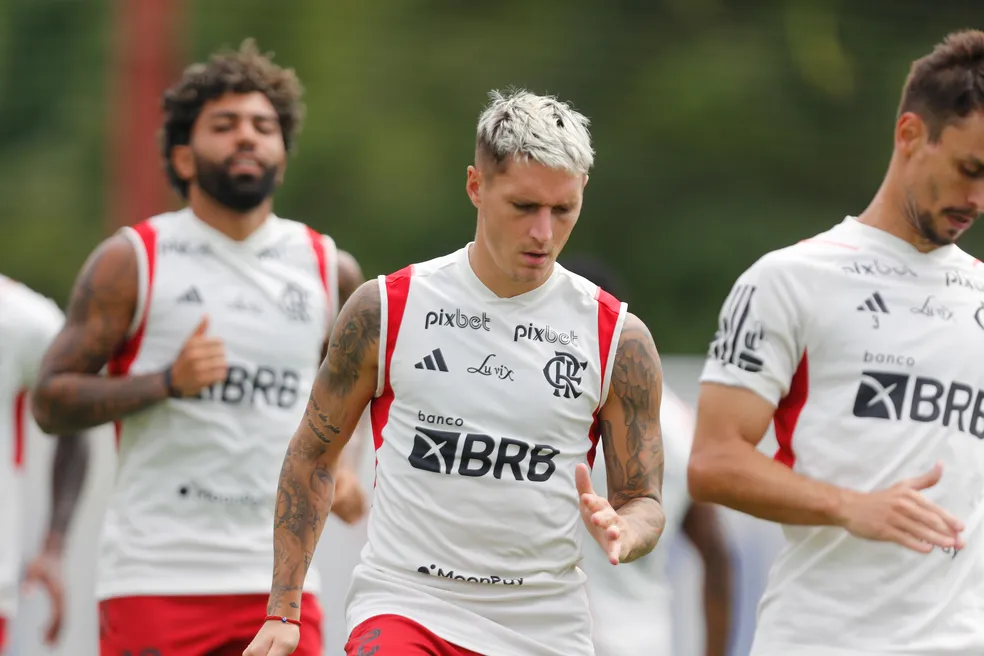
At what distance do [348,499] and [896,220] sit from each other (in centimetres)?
199

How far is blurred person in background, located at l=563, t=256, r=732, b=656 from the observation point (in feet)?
20.5

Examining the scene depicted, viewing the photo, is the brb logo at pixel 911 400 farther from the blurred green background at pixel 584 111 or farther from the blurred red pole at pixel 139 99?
the blurred green background at pixel 584 111

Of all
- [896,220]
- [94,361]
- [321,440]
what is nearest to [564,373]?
[321,440]

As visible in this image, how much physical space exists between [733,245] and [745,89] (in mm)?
1611

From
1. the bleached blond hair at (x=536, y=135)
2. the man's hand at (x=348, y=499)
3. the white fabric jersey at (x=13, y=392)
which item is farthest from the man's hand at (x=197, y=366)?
the bleached blond hair at (x=536, y=135)

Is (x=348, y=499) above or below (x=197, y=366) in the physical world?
below

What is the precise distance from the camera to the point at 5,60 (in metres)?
16.7

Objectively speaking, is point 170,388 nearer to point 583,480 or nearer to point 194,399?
point 194,399

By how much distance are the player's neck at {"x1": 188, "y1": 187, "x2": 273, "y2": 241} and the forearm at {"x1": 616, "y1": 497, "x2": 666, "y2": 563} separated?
2.15 meters

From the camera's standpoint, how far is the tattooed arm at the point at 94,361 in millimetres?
5898

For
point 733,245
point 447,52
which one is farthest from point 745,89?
point 447,52

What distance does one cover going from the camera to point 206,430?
597 centimetres

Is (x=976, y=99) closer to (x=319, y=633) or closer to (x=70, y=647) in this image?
(x=319, y=633)

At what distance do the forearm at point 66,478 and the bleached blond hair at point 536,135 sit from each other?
289 cm
